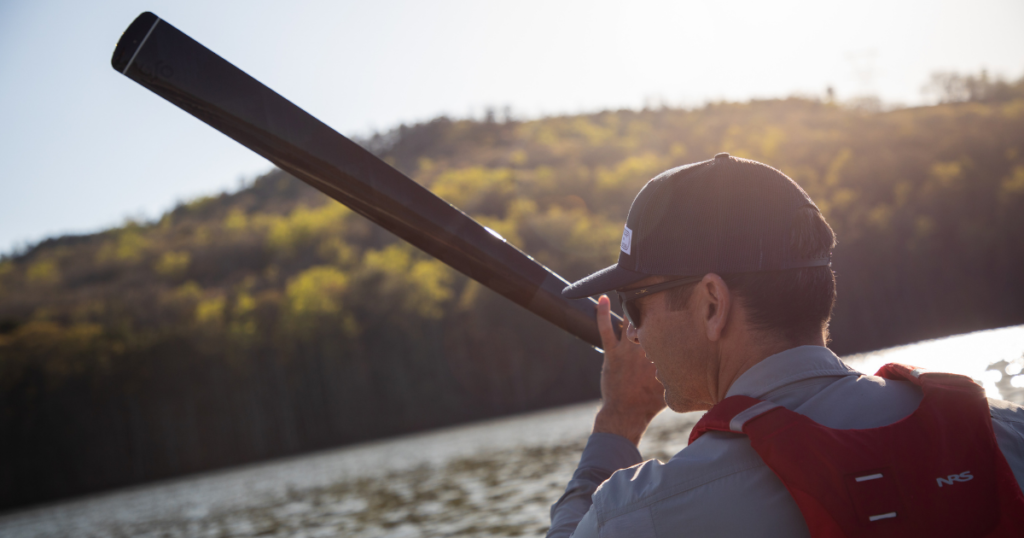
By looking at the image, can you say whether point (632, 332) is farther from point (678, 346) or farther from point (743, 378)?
point (743, 378)

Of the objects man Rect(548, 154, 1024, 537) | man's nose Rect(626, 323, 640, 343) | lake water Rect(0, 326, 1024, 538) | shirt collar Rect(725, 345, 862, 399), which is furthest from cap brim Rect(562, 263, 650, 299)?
lake water Rect(0, 326, 1024, 538)

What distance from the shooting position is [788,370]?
1051mm

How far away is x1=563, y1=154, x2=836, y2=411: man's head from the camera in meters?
1.07

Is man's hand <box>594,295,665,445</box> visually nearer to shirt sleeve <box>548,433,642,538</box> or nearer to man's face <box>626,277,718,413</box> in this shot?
shirt sleeve <box>548,433,642,538</box>

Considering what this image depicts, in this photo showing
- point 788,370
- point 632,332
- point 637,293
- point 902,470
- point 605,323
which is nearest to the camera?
point 902,470

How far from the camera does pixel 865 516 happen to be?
0.84 metres

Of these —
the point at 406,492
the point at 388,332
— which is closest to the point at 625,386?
the point at 406,492

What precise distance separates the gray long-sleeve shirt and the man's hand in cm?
41

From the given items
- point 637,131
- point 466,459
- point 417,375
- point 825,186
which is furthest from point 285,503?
point 637,131

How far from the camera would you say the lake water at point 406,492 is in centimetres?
1170

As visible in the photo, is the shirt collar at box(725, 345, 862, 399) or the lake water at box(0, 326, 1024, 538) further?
the lake water at box(0, 326, 1024, 538)

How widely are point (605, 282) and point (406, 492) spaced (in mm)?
14909

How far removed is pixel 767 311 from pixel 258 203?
106345 millimetres

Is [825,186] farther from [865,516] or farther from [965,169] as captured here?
[865,516]
